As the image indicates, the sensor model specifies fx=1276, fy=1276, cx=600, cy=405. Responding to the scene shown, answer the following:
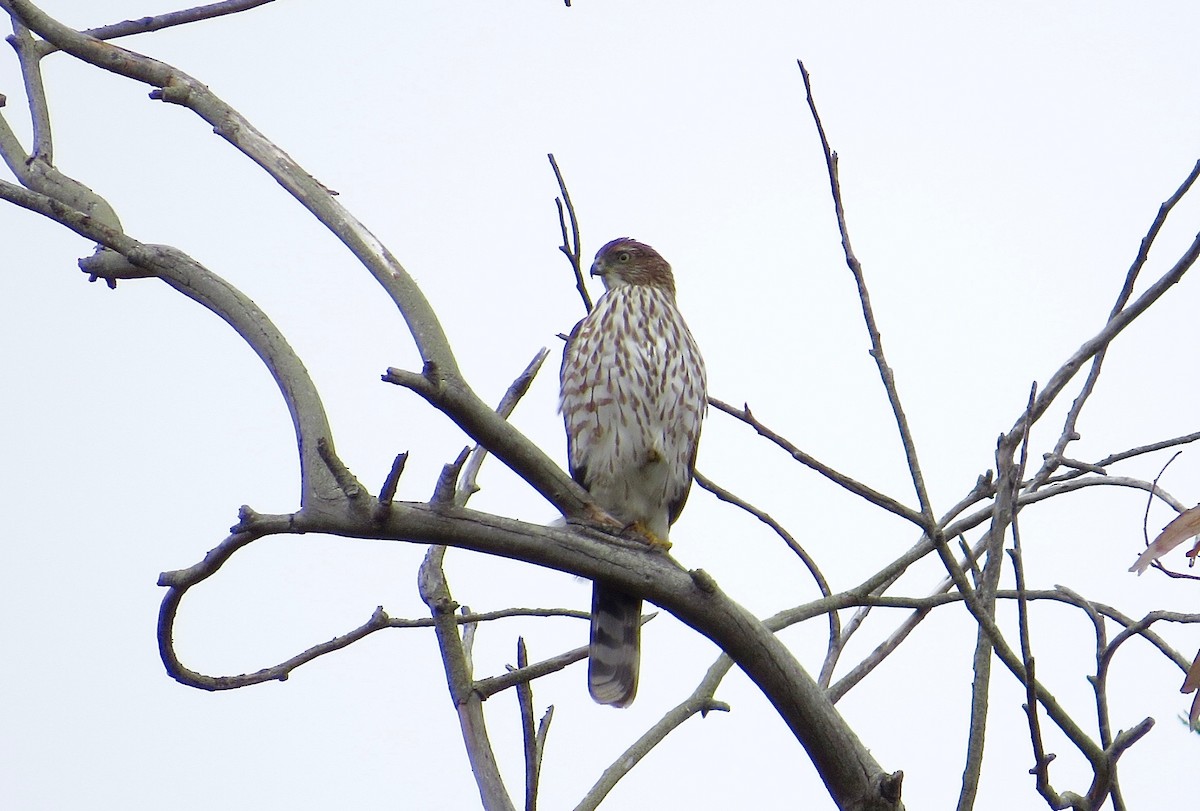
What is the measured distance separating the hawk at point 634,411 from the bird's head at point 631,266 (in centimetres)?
36

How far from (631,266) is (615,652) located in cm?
165

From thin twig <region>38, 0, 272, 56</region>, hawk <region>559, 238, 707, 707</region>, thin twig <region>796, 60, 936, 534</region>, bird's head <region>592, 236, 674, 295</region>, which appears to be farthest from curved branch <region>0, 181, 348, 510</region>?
bird's head <region>592, 236, 674, 295</region>

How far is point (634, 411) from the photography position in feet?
13.2

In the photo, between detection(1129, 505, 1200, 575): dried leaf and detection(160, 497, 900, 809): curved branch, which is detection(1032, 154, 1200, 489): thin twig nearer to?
detection(1129, 505, 1200, 575): dried leaf

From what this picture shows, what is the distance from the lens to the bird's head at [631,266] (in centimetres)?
470

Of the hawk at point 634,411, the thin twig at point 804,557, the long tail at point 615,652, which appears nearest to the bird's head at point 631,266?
the hawk at point 634,411

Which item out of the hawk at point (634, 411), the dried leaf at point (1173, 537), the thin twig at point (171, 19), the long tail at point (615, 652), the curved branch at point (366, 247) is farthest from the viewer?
the hawk at point (634, 411)

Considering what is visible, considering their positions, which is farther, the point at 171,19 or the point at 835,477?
the point at 171,19

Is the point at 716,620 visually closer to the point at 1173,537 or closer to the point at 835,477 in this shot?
the point at 835,477

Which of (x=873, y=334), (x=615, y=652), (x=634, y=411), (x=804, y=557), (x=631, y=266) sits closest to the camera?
(x=873, y=334)

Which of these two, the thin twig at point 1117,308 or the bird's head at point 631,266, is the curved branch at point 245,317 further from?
the bird's head at point 631,266

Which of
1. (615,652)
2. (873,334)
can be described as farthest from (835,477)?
(615,652)

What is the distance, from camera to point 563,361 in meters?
4.30

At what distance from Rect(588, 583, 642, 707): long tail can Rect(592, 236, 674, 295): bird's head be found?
1.41m
